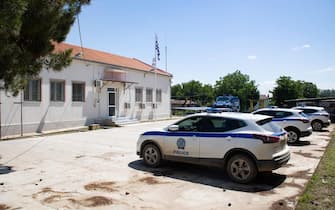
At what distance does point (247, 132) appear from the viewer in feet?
21.4

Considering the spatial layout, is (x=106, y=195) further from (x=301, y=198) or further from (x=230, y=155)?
(x=301, y=198)

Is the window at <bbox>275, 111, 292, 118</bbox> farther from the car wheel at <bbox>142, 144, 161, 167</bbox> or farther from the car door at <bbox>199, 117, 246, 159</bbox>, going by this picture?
the car wheel at <bbox>142, 144, 161, 167</bbox>

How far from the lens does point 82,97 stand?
19.0m

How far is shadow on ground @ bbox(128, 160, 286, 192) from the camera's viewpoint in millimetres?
6320

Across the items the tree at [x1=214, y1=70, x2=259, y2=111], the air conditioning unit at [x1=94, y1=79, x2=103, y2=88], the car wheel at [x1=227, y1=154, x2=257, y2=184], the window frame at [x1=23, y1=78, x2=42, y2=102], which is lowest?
the car wheel at [x1=227, y1=154, x2=257, y2=184]

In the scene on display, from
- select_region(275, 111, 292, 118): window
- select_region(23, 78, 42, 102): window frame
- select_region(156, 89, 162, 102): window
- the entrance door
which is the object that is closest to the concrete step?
the entrance door

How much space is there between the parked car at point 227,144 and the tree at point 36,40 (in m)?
3.69

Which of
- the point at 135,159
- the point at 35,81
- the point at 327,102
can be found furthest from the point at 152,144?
the point at 327,102

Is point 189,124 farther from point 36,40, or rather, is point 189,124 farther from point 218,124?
point 36,40

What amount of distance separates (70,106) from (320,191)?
1548 cm

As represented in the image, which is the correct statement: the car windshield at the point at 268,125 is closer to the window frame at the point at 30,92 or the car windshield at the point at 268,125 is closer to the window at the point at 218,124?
the window at the point at 218,124

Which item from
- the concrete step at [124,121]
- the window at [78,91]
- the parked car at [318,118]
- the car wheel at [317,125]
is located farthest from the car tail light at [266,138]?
the concrete step at [124,121]

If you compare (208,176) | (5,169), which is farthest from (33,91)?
(208,176)

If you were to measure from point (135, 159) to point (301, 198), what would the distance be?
17.1 feet
